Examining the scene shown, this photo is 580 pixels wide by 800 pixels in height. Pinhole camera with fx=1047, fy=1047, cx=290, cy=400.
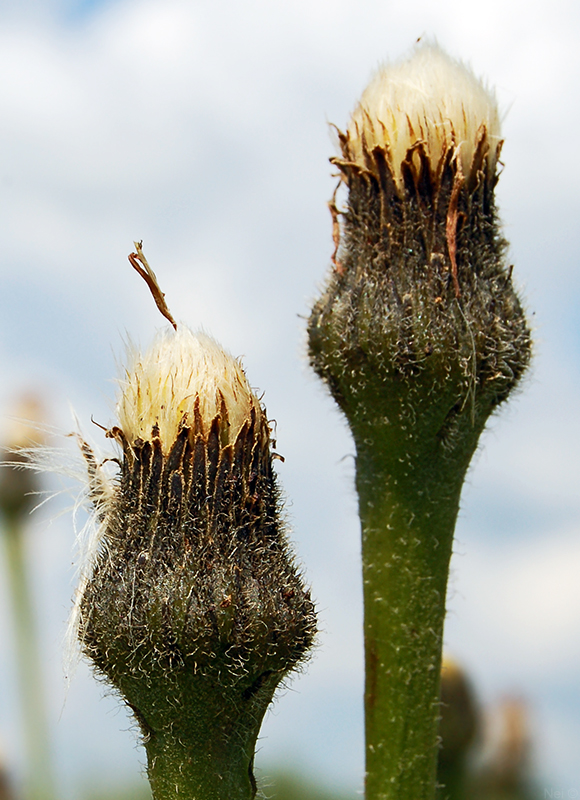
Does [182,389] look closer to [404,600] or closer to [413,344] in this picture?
[413,344]

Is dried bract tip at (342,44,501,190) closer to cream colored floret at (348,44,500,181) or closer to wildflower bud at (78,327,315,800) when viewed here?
cream colored floret at (348,44,500,181)

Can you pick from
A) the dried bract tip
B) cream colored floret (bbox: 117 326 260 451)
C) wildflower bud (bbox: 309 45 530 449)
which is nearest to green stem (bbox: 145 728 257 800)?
cream colored floret (bbox: 117 326 260 451)

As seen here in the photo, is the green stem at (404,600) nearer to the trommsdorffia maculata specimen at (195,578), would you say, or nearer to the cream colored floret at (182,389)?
the trommsdorffia maculata specimen at (195,578)

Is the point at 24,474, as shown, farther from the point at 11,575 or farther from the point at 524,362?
the point at 524,362

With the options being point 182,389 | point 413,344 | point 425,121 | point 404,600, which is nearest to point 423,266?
point 413,344

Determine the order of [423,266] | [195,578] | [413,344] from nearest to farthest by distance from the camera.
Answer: [195,578]
[413,344]
[423,266]

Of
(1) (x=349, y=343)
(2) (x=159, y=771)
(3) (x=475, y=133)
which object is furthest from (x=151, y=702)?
(3) (x=475, y=133)

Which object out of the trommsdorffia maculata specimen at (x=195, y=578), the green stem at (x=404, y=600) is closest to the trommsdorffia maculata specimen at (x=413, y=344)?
the green stem at (x=404, y=600)
